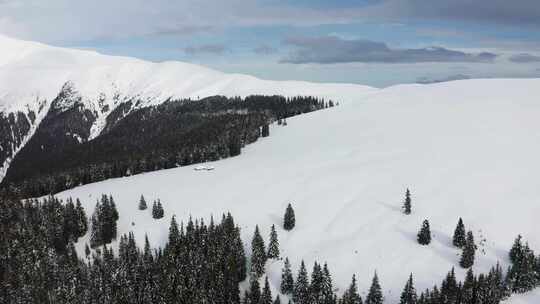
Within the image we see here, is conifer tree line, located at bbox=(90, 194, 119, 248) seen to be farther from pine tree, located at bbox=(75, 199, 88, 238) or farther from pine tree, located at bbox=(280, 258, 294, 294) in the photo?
pine tree, located at bbox=(280, 258, 294, 294)

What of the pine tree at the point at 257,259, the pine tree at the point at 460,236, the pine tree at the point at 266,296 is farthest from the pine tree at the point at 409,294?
the pine tree at the point at 257,259

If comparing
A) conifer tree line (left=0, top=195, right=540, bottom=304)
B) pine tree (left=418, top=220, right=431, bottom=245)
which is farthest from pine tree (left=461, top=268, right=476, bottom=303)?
pine tree (left=418, top=220, right=431, bottom=245)

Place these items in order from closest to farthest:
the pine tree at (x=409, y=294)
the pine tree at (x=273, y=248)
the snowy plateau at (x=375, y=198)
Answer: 1. the pine tree at (x=409, y=294)
2. the snowy plateau at (x=375, y=198)
3. the pine tree at (x=273, y=248)

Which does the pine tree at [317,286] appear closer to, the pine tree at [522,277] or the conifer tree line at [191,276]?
the conifer tree line at [191,276]

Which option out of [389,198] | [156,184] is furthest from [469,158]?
[156,184]

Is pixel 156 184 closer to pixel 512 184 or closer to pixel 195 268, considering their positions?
pixel 195 268

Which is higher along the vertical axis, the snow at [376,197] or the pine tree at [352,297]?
the snow at [376,197]

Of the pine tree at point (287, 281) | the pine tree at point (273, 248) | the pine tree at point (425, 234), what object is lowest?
the pine tree at point (287, 281)
